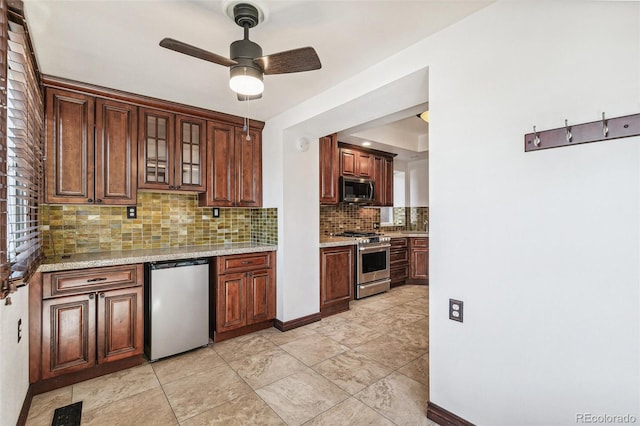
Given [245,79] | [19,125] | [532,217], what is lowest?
[532,217]

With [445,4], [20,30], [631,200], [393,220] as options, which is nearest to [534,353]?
[631,200]

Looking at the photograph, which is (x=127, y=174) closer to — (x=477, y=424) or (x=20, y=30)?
(x=20, y=30)

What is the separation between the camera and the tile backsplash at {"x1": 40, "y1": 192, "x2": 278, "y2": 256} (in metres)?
2.78

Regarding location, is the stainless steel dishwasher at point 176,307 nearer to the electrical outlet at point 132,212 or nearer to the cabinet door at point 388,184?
the electrical outlet at point 132,212

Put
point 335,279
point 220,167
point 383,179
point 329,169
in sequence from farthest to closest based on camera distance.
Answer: point 383,179
point 329,169
point 335,279
point 220,167

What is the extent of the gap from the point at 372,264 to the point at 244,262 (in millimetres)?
2191

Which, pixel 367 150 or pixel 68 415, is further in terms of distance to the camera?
pixel 367 150

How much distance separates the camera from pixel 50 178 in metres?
2.47

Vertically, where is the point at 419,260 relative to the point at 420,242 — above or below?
below

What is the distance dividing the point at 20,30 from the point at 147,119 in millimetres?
1265

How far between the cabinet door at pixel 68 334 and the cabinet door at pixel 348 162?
3418 mm

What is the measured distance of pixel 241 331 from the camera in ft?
10.9

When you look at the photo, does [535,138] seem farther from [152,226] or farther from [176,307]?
[152,226]

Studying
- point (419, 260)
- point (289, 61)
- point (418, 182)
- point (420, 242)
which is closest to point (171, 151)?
point (289, 61)
